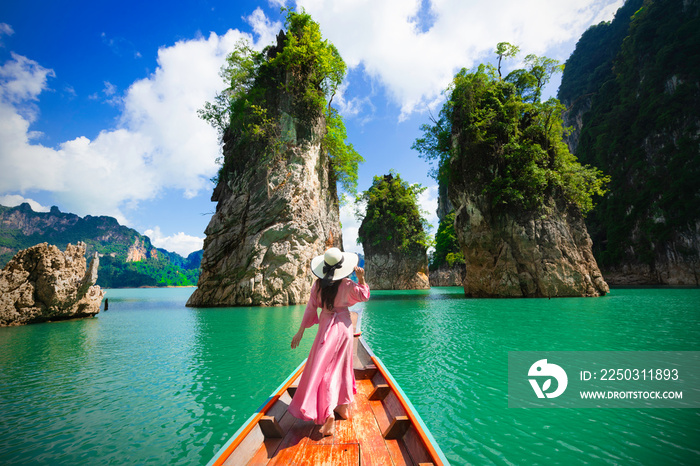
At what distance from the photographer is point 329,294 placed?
11.1 ft

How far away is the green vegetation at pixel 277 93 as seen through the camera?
22.4 m

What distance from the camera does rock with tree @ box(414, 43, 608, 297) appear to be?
20.8 meters

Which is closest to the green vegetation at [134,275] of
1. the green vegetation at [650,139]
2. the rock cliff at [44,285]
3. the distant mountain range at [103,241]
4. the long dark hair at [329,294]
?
the distant mountain range at [103,241]

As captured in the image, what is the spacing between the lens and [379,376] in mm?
4035

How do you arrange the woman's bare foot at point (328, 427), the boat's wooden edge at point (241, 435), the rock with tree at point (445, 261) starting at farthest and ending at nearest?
the rock with tree at point (445, 261), the woman's bare foot at point (328, 427), the boat's wooden edge at point (241, 435)

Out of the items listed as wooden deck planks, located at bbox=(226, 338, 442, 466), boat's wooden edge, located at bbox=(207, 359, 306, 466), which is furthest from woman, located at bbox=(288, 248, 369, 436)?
boat's wooden edge, located at bbox=(207, 359, 306, 466)

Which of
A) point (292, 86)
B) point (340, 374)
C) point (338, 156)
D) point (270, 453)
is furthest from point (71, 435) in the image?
point (338, 156)

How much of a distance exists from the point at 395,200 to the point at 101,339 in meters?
39.3

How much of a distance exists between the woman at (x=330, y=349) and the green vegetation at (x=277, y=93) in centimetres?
2033

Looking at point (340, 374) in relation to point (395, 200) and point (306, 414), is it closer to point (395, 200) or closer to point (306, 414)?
point (306, 414)

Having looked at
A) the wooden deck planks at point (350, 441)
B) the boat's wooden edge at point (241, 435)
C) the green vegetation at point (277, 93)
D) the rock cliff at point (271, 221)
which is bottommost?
the wooden deck planks at point (350, 441)

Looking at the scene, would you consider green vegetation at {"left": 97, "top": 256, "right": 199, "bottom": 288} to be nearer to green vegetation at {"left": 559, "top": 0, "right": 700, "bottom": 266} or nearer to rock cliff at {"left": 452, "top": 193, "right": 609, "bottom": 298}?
rock cliff at {"left": 452, "top": 193, "right": 609, "bottom": 298}

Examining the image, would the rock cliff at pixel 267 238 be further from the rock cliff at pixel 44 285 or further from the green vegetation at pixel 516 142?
the green vegetation at pixel 516 142

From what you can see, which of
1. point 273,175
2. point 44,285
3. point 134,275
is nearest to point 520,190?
point 273,175
